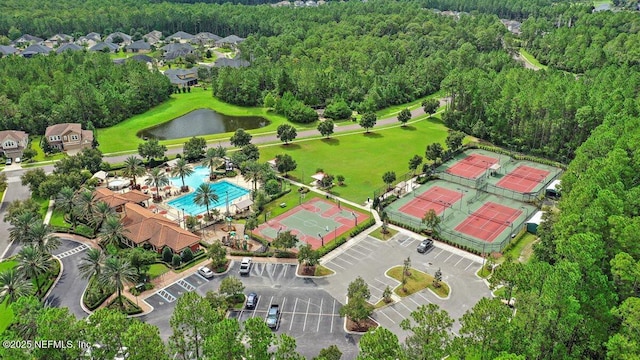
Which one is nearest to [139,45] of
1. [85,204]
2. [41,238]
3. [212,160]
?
[212,160]

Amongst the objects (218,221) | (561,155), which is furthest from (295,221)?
(561,155)

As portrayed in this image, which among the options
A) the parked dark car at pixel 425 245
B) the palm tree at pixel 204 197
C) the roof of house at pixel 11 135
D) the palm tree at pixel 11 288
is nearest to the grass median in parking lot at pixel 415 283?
the parked dark car at pixel 425 245

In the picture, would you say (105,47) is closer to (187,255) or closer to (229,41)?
(229,41)

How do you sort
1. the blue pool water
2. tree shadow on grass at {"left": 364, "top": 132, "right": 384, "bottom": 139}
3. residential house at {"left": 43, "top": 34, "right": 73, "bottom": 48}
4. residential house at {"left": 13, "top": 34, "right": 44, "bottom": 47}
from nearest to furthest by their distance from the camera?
the blue pool water → tree shadow on grass at {"left": 364, "top": 132, "right": 384, "bottom": 139} → residential house at {"left": 13, "top": 34, "right": 44, "bottom": 47} → residential house at {"left": 43, "top": 34, "right": 73, "bottom": 48}

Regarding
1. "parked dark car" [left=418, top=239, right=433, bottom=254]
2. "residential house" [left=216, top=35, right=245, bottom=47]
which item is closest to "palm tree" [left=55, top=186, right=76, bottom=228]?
"parked dark car" [left=418, top=239, right=433, bottom=254]

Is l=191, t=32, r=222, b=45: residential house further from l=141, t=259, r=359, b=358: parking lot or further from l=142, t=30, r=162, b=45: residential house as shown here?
l=141, t=259, r=359, b=358: parking lot

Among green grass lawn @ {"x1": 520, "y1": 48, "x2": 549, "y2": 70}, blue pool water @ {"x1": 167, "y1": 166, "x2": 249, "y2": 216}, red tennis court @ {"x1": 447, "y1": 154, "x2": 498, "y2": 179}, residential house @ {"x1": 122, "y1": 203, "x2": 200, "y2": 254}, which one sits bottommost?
blue pool water @ {"x1": 167, "y1": 166, "x2": 249, "y2": 216}
